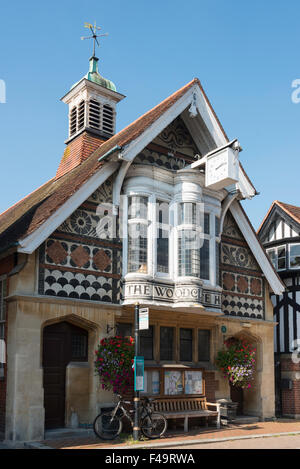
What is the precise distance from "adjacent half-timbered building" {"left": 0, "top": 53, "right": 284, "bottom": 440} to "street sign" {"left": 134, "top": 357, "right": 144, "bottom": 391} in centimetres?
167

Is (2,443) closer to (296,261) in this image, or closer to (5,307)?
(5,307)

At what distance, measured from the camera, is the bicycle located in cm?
1292

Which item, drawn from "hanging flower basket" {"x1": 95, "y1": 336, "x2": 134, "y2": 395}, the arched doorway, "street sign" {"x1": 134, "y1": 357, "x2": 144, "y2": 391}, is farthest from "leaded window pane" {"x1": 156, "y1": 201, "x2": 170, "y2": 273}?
"street sign" {"x1": 134, "y1": 357, "x2": 144, "y2": 391}

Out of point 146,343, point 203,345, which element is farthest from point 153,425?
point 203,345

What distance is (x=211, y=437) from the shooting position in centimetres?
1358

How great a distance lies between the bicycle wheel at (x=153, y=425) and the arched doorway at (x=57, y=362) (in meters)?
2.24

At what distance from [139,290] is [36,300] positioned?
2.94 m

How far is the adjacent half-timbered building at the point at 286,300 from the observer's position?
66.2 ft

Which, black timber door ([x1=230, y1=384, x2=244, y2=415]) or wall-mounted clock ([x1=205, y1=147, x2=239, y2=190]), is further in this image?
black timber door ([x1=230, y1=384, x2=244, y2=415])

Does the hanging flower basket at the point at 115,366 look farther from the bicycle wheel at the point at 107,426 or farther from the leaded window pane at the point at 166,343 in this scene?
the leaded window pane at the point at 166,343

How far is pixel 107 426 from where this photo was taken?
13.1m

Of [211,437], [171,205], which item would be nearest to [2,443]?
[211,437]

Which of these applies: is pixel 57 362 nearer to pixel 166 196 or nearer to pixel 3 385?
pixel 3 385

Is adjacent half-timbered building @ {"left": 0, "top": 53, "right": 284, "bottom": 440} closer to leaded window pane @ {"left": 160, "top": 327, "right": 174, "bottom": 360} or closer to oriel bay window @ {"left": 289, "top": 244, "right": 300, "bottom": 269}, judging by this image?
leaded window pane @ {"left": 160, "top": 327, "right": 174, "bottom": 360}
